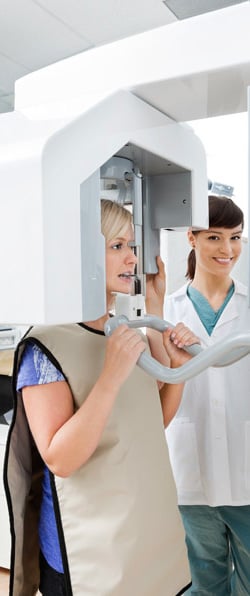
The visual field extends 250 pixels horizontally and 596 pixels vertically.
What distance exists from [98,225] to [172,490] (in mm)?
468

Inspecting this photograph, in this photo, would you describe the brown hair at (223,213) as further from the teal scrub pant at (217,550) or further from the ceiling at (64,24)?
the ceiling at (64,24)

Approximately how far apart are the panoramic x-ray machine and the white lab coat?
17 centimetres

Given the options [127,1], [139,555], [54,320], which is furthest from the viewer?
[127,1]

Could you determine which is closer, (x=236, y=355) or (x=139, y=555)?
(x=236, y=355)

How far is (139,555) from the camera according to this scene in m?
0.82

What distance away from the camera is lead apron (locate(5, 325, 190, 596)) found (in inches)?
31.9

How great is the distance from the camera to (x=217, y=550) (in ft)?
3.26

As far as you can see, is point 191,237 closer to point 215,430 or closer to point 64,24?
point 215,430

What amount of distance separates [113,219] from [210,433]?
0.40 meters

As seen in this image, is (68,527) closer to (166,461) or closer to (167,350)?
(166,461)

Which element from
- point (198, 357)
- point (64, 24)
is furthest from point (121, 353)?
point (64, 24)

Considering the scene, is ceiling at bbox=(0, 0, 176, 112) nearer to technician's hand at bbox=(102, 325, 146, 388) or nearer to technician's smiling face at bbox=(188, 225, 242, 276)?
technician's smiling face at bbox=(188, 225, 242, 276)

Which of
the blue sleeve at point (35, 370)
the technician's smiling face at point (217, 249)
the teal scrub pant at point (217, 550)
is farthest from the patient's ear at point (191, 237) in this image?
the teal scrub pant at point (217, 550)

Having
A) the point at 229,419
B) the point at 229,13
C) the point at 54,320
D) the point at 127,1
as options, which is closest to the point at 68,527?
the point at 229,419
